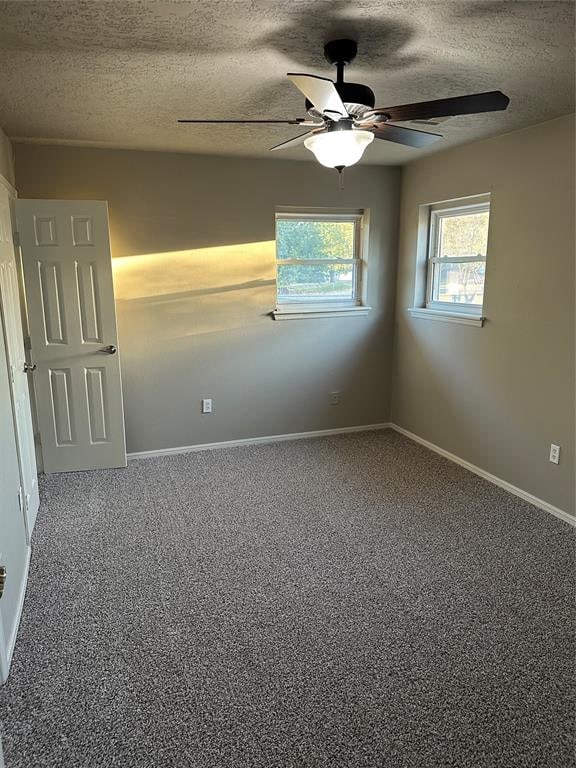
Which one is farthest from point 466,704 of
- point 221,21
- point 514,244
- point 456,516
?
point 514,244

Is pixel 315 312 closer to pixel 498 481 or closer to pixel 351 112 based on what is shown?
pixel 498 481

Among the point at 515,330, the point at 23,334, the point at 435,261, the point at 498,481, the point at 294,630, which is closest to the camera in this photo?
the point at 294,630

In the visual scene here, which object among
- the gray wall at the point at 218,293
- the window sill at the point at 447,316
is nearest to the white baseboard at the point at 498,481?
the gray wall at the point at 218,293

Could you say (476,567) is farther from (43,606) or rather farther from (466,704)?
(43,606)

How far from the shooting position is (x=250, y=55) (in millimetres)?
2074

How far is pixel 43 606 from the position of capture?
7.93ft

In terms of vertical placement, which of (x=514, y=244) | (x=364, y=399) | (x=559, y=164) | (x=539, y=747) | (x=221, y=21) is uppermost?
(x=221, y=21)

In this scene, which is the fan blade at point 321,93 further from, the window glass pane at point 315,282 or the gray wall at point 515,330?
the window glass pane at point 315,282

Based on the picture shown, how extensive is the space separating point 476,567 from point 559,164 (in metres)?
2.37

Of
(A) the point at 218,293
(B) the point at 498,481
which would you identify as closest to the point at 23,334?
(A) the point at 218,293

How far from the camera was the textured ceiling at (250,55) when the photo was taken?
5.68 feet

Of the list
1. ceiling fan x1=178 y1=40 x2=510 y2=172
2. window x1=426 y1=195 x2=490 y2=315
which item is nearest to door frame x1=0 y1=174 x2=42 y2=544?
ceiling fan x1=178 y1=40 x2=510 y2=172

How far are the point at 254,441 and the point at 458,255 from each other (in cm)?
230

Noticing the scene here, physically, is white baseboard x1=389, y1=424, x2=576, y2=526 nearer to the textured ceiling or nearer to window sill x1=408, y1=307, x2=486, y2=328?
window sill x1=408, y1=307, x2=486, y2=328
